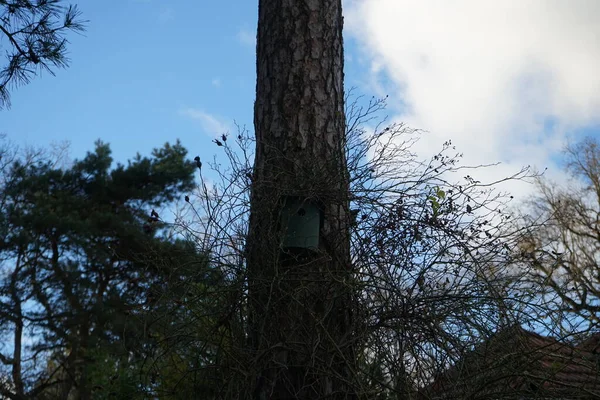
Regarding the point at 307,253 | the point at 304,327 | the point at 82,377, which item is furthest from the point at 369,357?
the point at 82,377

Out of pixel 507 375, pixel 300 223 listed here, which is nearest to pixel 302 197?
pixel 300 223

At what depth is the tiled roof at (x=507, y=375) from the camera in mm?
2332

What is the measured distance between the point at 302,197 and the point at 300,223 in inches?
4.3

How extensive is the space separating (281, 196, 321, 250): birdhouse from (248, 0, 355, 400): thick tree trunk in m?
0.03

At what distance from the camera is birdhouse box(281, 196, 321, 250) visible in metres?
2.76

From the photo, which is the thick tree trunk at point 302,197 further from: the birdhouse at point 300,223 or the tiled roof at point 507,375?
the tiled roof at point 507,375

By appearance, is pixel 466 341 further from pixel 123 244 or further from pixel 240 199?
pixel 123 244

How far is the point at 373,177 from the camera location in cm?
284

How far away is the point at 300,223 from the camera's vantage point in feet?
9.12

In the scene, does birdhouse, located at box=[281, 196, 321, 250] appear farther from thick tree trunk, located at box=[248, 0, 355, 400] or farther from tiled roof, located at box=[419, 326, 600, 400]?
tiled roof, located at box=[419, 326, 600, 400]

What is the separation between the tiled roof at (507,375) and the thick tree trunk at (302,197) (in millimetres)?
364

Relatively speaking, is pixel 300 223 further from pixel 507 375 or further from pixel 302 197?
pixel 507 375

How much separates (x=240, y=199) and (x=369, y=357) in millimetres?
844

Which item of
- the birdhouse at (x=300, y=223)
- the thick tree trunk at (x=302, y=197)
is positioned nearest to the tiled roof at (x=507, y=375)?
the thick tree trunk at (x=302, y=197)
